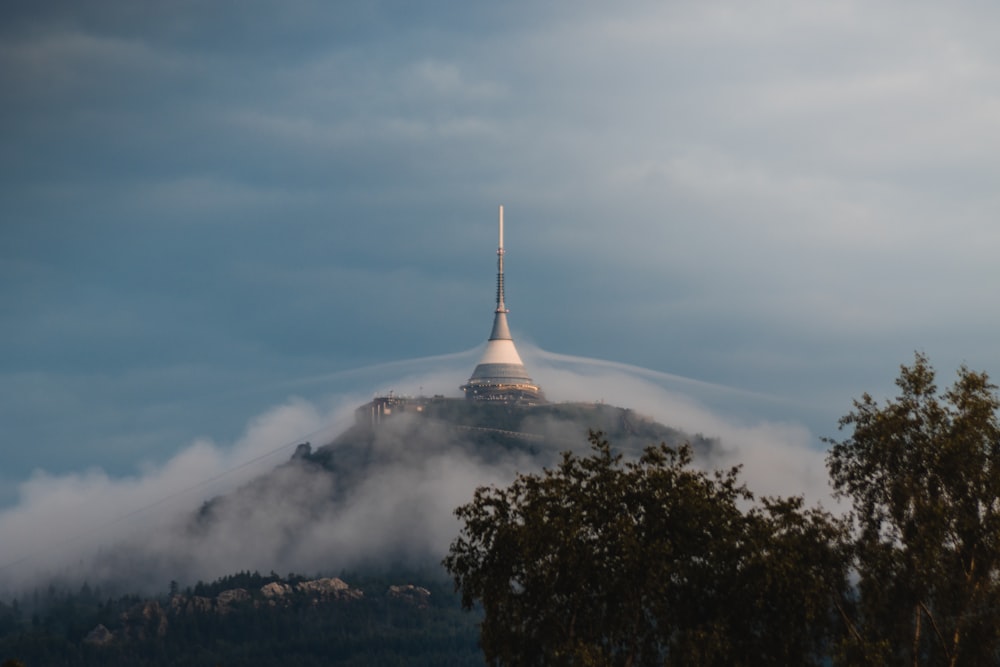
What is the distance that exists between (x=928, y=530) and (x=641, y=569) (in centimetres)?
1292

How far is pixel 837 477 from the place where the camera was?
72188mm

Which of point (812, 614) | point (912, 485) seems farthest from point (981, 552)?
point (812, 614)

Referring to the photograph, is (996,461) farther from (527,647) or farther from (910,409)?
(527,647)

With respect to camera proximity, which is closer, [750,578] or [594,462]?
[750,578]

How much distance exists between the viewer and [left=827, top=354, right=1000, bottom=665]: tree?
65.8 meters

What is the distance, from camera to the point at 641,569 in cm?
6881

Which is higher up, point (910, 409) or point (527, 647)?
point (910, 409)

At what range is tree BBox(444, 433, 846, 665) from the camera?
68.1m

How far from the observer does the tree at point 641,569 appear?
6806 cm

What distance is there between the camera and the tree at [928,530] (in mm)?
65812

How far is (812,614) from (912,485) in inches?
312

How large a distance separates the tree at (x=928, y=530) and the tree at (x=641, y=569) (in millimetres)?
2366

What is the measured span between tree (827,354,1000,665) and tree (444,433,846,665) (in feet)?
7.76

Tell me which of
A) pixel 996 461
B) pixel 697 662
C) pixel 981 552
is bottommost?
pixel 697 662
